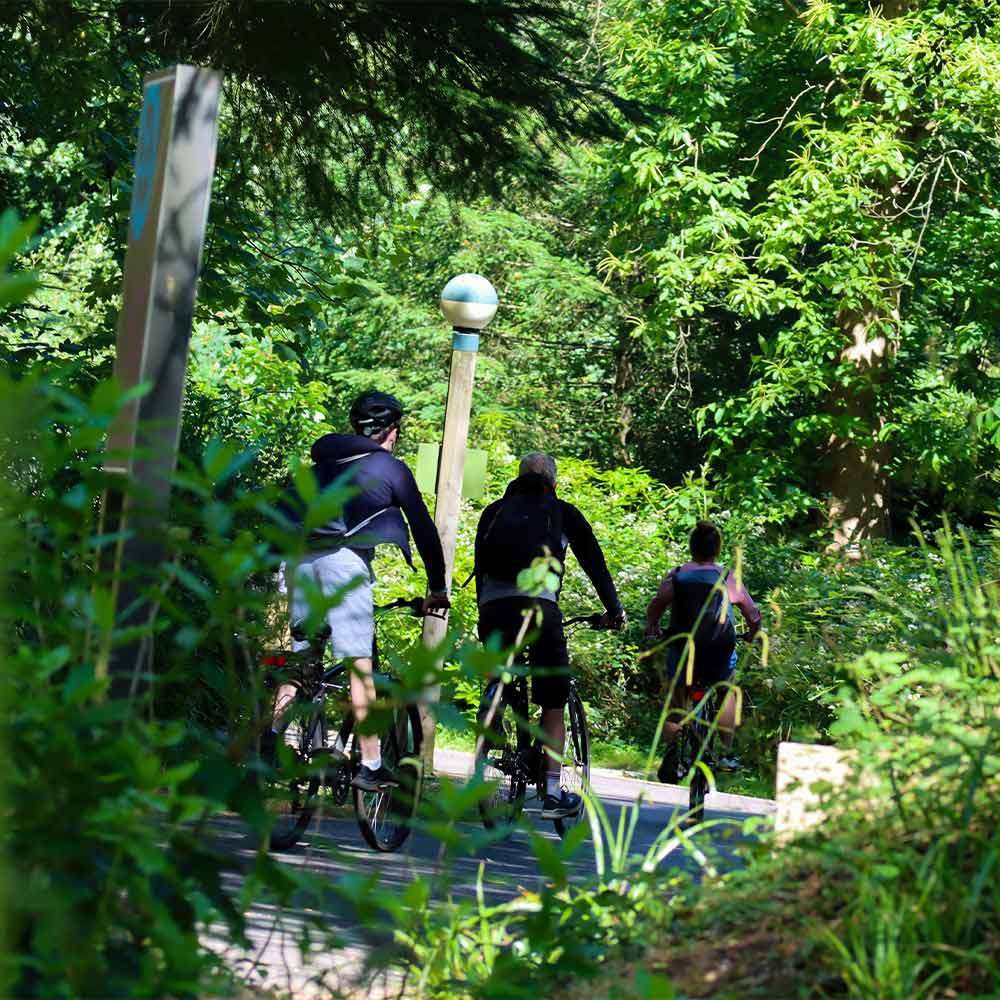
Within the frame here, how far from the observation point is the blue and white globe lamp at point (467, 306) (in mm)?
9789

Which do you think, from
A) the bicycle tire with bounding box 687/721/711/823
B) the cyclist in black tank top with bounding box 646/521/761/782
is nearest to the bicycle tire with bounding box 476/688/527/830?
the bicycle tire with bounding box 687/721/711/823

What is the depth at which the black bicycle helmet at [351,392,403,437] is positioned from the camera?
7.57 metres

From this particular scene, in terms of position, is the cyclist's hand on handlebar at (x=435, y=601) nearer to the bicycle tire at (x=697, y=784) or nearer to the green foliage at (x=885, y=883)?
the bicycle tire at (x=697, y=784)

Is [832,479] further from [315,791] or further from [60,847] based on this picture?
[60,847]

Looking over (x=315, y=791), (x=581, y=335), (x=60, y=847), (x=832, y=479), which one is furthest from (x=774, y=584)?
(x=60, y=847)

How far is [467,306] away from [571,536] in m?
2.02

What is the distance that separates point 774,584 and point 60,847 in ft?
49.5

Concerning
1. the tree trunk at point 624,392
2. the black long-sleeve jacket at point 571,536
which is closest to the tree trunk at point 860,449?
the tree trunk at point 624,392

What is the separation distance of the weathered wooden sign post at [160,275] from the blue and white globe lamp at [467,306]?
629 centimetres

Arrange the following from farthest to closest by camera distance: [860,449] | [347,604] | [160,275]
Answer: [860,449] < [347,604] < [160,275]

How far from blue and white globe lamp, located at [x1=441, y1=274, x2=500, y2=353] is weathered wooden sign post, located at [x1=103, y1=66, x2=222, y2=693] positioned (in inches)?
247

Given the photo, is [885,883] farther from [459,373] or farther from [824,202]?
[824,202]

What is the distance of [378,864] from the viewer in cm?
674

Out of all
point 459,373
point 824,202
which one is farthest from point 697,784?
point 824,202
